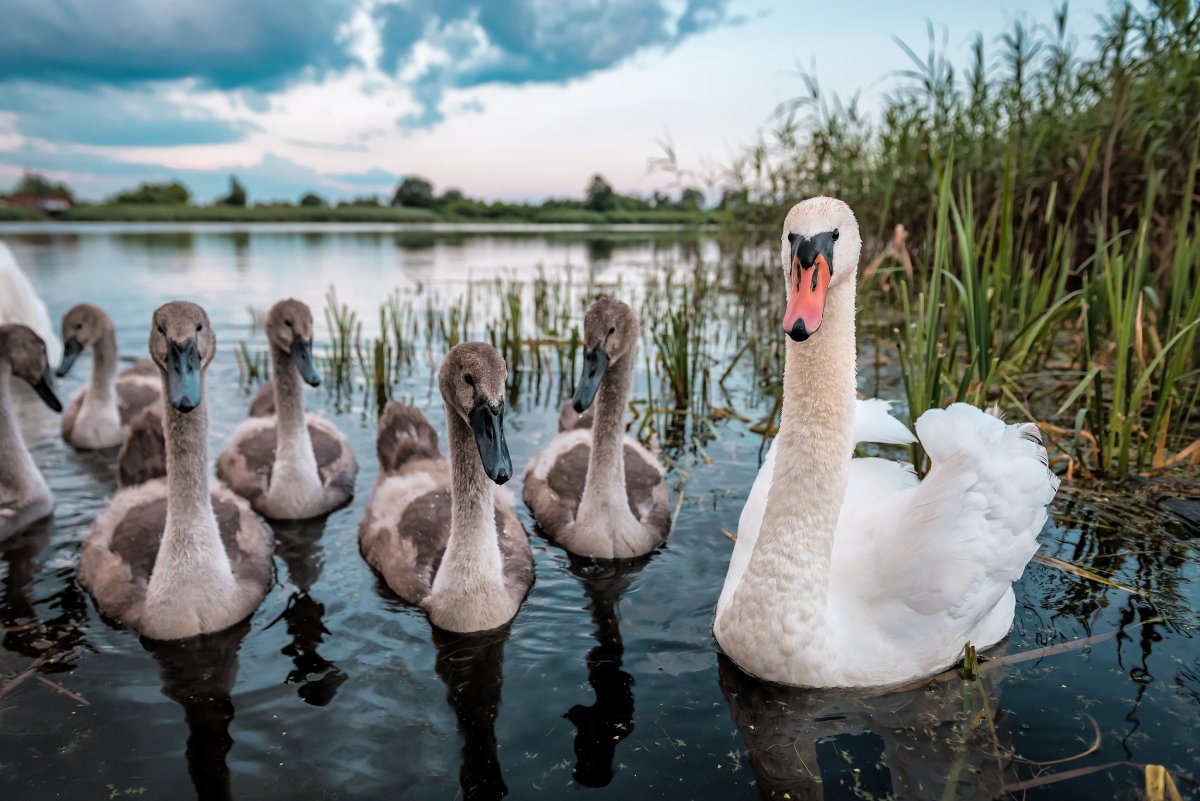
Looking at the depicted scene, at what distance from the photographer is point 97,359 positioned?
6891 millimetres

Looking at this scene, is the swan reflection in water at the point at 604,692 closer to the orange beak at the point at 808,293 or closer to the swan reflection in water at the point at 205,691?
the swan reflection in water at the point at 205,691

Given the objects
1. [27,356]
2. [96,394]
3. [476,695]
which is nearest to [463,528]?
[476,695]

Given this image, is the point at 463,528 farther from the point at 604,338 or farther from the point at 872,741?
the point at 872,741

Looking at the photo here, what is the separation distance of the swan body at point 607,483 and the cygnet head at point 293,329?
77.2 inches

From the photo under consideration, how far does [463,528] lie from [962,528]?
7.48 feet

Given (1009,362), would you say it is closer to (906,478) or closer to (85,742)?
(906,478)

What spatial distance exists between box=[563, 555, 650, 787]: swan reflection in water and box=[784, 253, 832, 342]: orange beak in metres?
1.65

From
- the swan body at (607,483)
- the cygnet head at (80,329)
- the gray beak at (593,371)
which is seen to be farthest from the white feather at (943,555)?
the cygnet head at (80,329)

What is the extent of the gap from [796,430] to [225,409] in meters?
6.51

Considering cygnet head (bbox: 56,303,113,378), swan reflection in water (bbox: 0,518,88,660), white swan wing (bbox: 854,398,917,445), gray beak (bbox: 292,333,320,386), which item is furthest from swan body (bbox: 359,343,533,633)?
cygnet head (bbox: 56,303,113,378)

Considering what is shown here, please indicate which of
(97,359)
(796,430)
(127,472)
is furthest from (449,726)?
(97,359)

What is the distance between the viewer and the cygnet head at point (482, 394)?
3.62 m

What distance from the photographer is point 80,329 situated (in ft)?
23.6

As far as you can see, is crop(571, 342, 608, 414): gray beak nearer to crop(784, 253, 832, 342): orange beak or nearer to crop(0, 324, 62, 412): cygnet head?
crop(784, 253, 832, 342): orange beak
